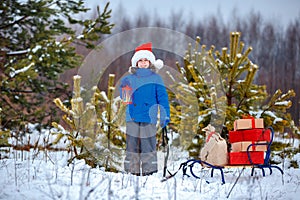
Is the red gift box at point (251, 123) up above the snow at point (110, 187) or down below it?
above

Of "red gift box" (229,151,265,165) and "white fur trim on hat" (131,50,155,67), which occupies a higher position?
"white fur trim on hat" (131,50,155,67)

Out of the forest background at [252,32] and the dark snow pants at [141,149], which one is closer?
the dark snow pants at [141,149]

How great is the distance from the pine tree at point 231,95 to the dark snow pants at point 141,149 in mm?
1948

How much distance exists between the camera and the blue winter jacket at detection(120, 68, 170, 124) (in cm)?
551

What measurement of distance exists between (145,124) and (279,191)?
2200 millimetres

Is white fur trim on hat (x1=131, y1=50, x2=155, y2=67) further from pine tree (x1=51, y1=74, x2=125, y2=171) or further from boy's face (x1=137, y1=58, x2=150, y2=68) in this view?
pine tree (x1=51, y1=74, x2=125, y2=171)

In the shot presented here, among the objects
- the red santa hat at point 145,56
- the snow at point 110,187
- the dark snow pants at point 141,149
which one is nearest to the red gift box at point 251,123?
the snow at point 110,187

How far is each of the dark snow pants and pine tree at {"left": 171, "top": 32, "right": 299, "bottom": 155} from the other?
76.7 inches

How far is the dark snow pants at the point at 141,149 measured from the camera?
17.9 ft

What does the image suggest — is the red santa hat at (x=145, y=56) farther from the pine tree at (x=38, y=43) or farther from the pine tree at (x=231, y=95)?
the pine tree at (x=38, y=43)

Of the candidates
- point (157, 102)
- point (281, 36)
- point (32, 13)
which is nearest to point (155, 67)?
point (157, 102)

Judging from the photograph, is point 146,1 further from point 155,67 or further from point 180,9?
point 155,67

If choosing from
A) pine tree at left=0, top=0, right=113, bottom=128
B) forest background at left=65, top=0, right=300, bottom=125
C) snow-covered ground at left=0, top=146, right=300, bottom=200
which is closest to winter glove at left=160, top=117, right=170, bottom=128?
snow-covered ground at left=0, top=146, right=300, bottom=200

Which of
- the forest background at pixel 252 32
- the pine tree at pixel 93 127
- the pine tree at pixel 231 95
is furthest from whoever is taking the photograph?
the forest background at pixel 252 32
